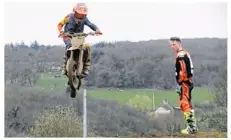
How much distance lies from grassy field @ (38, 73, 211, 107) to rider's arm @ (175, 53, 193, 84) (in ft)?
0.50

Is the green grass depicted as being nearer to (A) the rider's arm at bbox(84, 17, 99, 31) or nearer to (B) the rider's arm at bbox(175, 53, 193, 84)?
(B) the rider's arm at bbox(175, 53, 193, 84)

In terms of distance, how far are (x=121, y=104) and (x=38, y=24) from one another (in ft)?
3.83

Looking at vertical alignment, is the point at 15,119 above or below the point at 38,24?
below

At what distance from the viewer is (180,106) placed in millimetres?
13828

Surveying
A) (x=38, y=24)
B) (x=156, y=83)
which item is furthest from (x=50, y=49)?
(x=156, y=83)

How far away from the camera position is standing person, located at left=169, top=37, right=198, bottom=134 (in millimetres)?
13812

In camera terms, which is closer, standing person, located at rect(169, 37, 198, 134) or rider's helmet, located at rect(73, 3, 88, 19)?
rider's helmet, located at rect(73, 3, 88, 19)

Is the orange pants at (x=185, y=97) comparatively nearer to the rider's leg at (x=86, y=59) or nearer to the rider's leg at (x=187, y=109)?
the rider's leg at (x=187, y=109)

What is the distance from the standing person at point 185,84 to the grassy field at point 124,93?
61 millimetres

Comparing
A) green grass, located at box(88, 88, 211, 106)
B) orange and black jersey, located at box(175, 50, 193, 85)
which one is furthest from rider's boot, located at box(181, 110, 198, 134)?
orange and black jersey, located at box(175, 50, 193, 85)

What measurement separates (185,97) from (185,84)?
0.13 meters

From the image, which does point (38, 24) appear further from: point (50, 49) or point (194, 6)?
point (194, 6)

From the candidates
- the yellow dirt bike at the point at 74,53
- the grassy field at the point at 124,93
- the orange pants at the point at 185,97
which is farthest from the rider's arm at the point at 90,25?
the orange pants at the point at 185,97

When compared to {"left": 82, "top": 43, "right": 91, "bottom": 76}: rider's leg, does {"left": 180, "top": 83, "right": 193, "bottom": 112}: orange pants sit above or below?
below
